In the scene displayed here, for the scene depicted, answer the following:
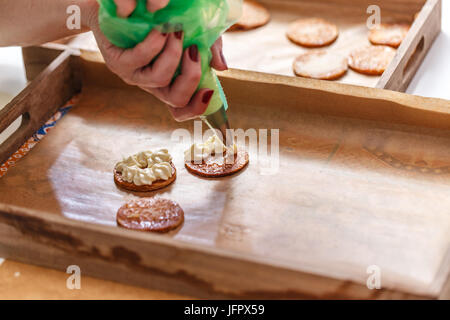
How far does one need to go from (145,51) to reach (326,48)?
1.09m

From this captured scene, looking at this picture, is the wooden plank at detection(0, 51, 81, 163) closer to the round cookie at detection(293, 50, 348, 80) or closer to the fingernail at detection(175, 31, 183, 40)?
the fingernail at detection(175, 31, 183, 40)

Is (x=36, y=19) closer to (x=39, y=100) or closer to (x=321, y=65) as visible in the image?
(x=39, y=100)

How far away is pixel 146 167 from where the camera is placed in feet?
5.21

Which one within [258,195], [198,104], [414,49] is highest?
[198,104]

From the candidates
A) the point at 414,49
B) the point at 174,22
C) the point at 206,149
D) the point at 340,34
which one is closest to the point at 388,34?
the point at 340,34

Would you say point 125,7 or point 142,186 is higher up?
point 125,7

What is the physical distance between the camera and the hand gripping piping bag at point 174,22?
48.1 inches

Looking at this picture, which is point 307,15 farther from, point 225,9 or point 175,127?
point 225,9

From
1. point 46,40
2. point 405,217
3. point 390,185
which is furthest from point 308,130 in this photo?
point 46,40

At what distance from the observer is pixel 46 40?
1.74 metres

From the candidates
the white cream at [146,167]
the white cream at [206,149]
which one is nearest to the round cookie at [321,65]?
the white cream at [206,149]

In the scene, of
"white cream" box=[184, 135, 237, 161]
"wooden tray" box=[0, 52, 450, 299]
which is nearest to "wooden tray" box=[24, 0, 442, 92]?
"wooden tray" box=[0, 52, 450, 299]

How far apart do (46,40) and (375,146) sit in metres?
0.95

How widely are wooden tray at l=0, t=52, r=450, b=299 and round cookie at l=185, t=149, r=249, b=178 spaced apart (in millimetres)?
24
